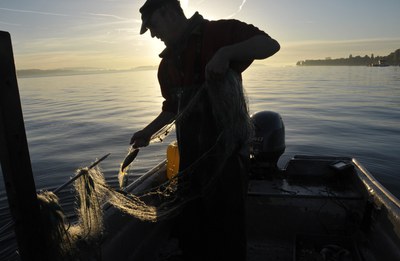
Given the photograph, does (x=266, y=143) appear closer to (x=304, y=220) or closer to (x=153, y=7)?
(x=304, y=220)

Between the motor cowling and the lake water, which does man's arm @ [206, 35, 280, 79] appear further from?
the lake water

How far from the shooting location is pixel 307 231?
4961 mm

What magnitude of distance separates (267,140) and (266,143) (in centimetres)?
6

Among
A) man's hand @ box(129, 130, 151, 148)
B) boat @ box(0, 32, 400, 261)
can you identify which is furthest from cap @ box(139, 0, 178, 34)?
boat @ box(0, 32, 400, 261)

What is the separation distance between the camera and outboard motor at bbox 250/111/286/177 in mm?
5727

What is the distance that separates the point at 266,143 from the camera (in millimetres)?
5707

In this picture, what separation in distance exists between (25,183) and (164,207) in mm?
1768

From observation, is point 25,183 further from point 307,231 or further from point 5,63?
point 307,231

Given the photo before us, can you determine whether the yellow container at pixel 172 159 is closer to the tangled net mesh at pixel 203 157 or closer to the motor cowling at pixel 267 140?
the motor cowling at pixel 267 140

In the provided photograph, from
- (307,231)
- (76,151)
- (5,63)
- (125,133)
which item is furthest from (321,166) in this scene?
(125,133)

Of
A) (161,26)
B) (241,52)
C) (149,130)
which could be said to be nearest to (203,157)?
(149,130)

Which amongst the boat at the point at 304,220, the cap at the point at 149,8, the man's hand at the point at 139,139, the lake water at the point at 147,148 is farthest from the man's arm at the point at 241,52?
the lake water at the point at 147,148

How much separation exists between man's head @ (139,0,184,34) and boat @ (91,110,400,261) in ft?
7.66

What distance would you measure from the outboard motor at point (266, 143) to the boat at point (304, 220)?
0.03 m
